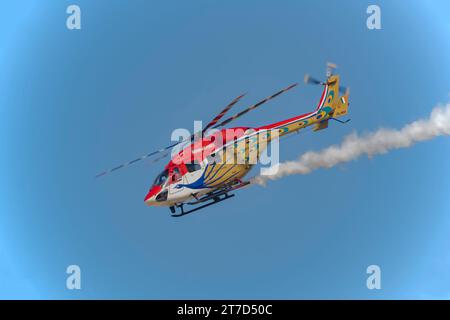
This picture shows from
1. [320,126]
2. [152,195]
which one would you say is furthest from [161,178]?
[320,126]

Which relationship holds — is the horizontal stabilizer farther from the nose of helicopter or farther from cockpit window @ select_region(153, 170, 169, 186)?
the nose of helicopter

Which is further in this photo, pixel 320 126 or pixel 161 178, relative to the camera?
pixel 320 126

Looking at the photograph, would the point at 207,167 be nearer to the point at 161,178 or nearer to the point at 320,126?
the point at 161,178

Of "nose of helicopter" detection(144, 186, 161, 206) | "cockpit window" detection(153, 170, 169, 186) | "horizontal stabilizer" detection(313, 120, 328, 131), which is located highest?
"horizontal stabilizer" detection(313, 120, 328, 131)

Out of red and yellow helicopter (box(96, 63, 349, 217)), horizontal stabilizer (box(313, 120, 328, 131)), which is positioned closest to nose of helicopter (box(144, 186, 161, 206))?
red and yellow helicopter (box(96, 63, 349, 217))

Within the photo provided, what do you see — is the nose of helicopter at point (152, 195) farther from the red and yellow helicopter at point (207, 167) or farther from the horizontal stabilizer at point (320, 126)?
the horizontal stabilizer at point (320, 126)

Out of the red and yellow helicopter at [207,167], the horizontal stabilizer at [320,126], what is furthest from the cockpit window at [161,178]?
the horizontal stabilizer at [320,126]

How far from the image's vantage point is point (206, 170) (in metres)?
33.9

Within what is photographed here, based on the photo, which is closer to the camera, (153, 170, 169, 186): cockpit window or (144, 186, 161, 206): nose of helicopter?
(144, 186, 161, 206): nose of helicopter

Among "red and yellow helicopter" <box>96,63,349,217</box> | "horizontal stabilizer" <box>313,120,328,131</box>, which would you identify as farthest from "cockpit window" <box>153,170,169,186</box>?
"horizontal stabilizer" <box>313,120,328,131</box>

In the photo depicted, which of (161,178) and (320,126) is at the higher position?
(320,126)

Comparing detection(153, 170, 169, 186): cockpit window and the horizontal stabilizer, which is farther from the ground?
the horizontal stabilizer

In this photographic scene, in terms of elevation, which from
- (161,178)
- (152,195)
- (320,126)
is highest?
(320,126)
